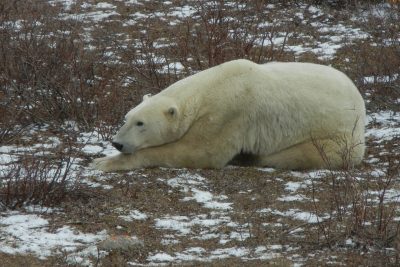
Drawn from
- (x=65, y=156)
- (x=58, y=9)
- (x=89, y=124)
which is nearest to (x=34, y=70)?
(x=89, y=124)

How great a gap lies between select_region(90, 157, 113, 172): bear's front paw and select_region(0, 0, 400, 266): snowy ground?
93mm

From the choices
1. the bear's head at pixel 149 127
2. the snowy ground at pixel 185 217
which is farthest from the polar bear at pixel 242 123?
the snowy ground at pixel 185 217

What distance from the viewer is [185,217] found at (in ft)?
16.3

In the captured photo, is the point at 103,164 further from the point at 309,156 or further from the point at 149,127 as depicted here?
the point at 309,156

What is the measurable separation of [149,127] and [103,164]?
1.56 feet

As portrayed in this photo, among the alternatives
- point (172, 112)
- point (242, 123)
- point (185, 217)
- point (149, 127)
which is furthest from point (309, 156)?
point (185, 217)

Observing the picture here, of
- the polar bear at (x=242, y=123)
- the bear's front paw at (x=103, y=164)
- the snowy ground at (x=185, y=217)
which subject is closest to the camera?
the snowy ground at (x=185, y=217)

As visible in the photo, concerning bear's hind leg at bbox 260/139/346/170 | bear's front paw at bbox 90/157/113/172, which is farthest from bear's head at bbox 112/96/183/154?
bear's hind leg at bbox 260/139/346/170

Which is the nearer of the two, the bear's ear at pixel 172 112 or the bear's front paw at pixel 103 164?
the bear's front paw at pixel 103 164

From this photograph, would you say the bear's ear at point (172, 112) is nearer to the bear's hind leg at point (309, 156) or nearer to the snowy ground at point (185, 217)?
the snowy ground at point (185, 217)

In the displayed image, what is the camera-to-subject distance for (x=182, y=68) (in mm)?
9375

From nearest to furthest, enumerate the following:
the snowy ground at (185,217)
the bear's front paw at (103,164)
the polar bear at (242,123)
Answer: the snowy ground at (185,217) → the bear's front paw at (103,164) → the polar bear at (242,123)

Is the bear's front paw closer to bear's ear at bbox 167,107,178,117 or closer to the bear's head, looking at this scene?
the bear's head

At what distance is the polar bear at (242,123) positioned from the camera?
612cm
